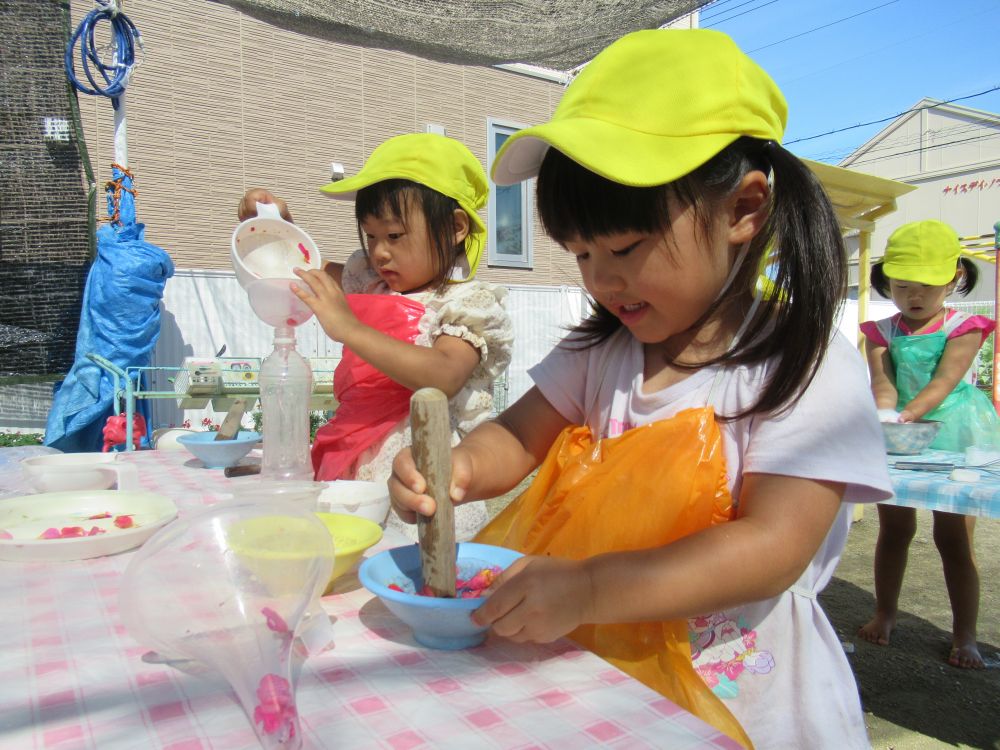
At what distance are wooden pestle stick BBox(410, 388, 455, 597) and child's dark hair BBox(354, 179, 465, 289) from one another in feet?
3.70

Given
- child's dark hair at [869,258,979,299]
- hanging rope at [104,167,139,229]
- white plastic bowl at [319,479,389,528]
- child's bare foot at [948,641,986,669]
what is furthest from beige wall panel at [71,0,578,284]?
white plastic bowl at [319,479,389,528]

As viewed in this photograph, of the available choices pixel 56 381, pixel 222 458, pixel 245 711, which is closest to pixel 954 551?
pixel 222 458

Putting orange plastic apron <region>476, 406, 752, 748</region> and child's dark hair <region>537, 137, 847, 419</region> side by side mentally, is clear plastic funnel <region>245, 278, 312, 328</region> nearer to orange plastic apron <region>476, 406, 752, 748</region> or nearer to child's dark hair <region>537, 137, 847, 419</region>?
child's dark hair <region>537, 137, 847, 419</region>

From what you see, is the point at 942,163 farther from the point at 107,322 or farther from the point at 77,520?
the point at 77,520

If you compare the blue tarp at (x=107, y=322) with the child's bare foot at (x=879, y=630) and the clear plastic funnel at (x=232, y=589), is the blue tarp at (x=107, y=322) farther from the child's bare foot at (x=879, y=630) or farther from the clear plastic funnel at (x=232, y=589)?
the child's bare foot at (x=879, y=630)

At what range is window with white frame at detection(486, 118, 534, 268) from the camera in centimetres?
852

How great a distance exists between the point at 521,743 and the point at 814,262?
830 mm

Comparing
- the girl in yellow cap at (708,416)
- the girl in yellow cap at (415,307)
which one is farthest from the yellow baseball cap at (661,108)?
the girl in yellow cap at (415,307)

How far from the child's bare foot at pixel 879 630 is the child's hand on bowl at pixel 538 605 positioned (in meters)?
2.99

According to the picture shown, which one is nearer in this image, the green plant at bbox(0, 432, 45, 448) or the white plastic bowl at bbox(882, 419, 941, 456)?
the white plastic bowl at bbox(882, 419, 941, 456)

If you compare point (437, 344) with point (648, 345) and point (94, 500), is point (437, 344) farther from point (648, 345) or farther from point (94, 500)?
point (94, 500)

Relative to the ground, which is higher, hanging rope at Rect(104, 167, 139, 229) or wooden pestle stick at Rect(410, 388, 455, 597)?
hanging rope at Rect(104, 167, 139, 229)

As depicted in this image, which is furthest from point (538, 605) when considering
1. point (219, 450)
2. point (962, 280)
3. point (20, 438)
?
point (20, 438)

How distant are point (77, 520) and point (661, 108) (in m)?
1.32
